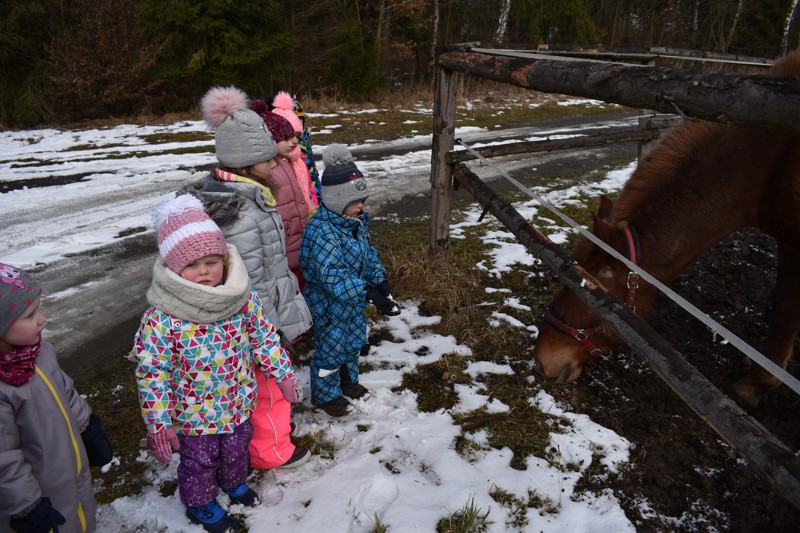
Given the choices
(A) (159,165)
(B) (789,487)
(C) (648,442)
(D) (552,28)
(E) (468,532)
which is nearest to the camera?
(B) (789,487)

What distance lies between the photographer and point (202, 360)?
200 centimetres

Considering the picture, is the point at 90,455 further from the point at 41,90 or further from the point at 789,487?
the point at 41,90

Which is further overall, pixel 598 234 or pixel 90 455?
pixel 598 234

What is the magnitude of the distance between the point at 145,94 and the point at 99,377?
1153 cm

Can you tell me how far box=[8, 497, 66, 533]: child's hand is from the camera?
4.94 ft

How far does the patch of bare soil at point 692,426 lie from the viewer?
2248 mm

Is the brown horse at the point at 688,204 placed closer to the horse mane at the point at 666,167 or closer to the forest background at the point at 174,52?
the horse mane at the point at 666,167

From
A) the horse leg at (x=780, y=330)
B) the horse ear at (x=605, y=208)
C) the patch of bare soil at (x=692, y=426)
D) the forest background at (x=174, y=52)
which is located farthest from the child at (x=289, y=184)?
the forest background at (x=174, y=52)

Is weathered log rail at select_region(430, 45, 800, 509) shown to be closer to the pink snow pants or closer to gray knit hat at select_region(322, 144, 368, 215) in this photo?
gray knit hat at select_region(322, 144, 368, 215)

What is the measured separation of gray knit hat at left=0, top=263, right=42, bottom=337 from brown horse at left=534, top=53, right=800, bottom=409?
7.66 feet

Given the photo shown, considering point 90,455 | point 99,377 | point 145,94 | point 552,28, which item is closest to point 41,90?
point 145,94

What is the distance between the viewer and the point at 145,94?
12.4 meters

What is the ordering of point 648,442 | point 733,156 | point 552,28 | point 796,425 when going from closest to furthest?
point 733,156
point 648,442
point 796,425
point 552,28

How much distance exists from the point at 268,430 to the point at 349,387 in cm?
68
